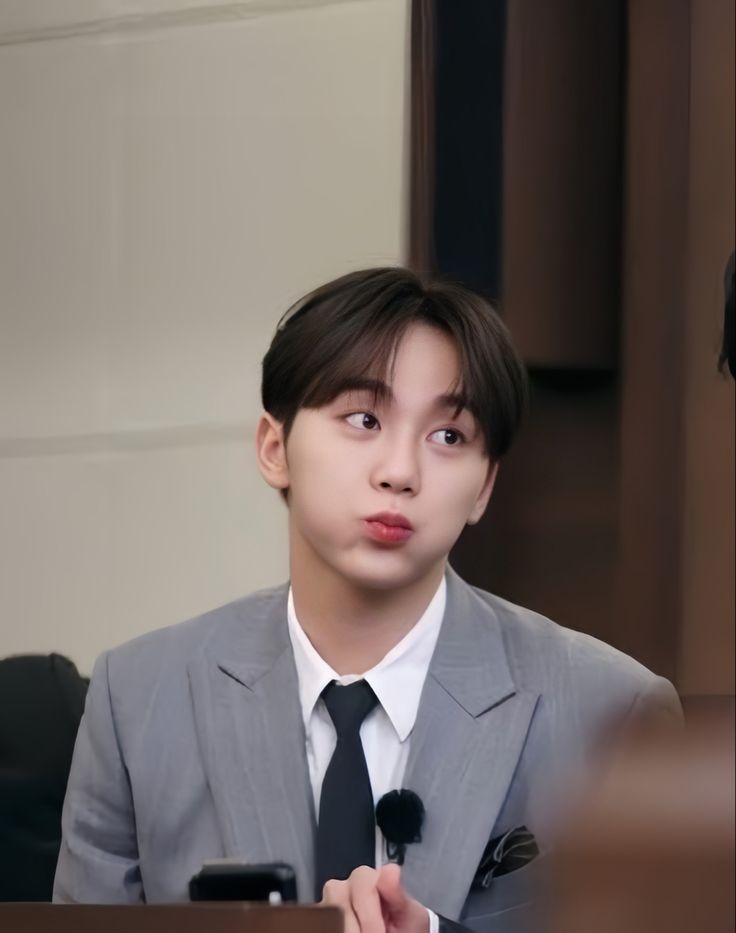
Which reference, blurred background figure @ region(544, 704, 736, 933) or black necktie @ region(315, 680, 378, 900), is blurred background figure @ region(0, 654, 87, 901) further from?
blurred background figure @ region(544, 704, 736, 933)

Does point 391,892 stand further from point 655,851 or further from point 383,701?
point 655,851

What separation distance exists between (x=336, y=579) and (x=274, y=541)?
147 millimetres

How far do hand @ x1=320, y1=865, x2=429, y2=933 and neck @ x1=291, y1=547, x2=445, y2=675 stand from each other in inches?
11.6

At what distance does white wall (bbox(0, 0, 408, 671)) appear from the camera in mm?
1568

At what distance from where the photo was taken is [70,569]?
1613mm

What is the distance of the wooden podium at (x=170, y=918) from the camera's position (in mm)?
824

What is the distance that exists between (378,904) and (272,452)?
482 mm

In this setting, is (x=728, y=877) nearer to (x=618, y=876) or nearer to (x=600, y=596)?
(x=618, y=876)

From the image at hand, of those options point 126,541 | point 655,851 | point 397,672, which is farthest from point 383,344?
point 655,851

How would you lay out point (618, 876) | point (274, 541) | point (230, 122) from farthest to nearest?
1. point (230, 122)
2. point (274, 541)
3. point (618, 876)

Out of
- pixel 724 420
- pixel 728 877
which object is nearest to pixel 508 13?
pixel 724 420

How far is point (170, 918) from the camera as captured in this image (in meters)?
0.86

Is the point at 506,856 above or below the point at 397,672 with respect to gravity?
below

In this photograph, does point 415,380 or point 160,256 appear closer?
point 415,380
